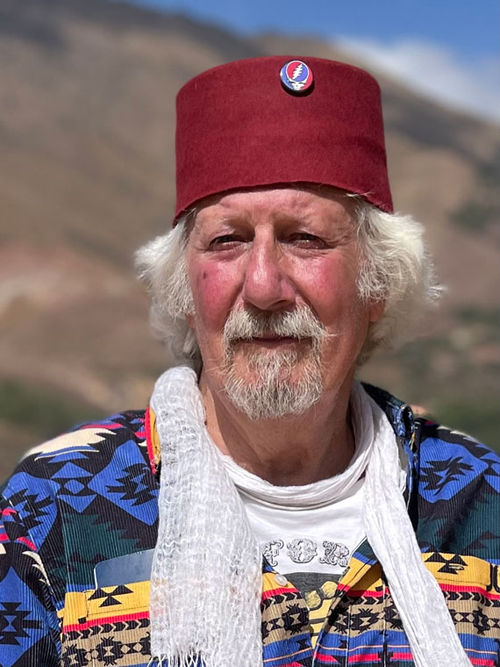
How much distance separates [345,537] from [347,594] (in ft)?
0.55

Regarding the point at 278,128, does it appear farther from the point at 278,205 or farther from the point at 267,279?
the point at 267,279

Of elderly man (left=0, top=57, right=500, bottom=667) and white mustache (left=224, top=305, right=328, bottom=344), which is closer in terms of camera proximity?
elderly man (left=0, top=57, right=500, bottom=667)

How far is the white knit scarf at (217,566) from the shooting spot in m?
1.93

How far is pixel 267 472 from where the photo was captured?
2.28 meters

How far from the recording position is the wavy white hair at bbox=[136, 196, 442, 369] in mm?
2316

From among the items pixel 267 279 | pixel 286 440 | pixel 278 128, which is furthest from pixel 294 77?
pixel 286 440

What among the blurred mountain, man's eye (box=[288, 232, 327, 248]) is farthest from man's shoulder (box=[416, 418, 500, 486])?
man's eye (box=[288, 232, 327, 248])

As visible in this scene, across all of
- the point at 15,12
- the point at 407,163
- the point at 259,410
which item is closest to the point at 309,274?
the point at 259,410

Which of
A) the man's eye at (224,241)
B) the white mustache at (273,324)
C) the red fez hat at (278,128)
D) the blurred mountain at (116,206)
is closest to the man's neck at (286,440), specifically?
the white mustache at (273,324)

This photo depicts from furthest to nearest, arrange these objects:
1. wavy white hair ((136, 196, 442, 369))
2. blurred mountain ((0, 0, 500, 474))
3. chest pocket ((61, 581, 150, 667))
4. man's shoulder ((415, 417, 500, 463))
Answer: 1. blurred mountain ((0, 0, 500, 474))
2. man's shoulder ((415, 417, 500, 463))
3. wavy white hair ((136, 196, 442, 369))
4. chest pocket ((61, 581, 150, 667))

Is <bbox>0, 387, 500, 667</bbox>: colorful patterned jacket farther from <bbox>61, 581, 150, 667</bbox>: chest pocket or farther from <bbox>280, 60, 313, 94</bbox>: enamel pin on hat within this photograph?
<bbox>280, 60, 313, 94</bbox>: enamel pin on hat

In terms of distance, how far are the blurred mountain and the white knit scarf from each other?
860 mm

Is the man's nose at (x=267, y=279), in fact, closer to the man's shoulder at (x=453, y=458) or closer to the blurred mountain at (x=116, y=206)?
the man's shoulder at (x=453, y=458)

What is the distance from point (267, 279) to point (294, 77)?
0.49m
